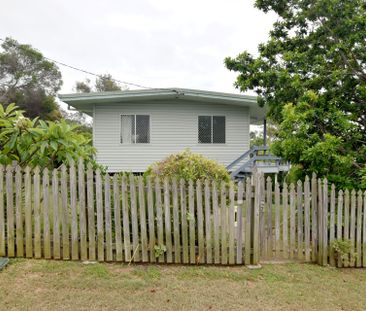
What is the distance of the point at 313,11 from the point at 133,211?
704 cm

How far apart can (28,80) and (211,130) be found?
31359 mm

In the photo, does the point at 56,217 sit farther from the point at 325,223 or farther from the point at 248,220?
the point at 325,223

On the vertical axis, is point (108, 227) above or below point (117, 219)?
below

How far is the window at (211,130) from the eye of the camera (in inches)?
490

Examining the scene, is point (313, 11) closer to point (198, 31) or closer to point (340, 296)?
point (340, 296)

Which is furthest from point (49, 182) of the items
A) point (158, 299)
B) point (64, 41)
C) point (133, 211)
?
point (64, 41)

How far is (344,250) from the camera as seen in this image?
14.8ft

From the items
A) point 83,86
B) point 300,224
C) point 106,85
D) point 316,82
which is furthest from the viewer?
point 83,86

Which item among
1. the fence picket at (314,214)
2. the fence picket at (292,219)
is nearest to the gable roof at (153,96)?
the fence picket at (314,214)

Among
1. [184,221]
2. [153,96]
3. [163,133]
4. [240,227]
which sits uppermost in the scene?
[153,96]

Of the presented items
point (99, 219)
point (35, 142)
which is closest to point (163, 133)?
point (35, 142)

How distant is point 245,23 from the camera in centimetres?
1305

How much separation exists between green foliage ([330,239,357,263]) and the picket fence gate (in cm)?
4

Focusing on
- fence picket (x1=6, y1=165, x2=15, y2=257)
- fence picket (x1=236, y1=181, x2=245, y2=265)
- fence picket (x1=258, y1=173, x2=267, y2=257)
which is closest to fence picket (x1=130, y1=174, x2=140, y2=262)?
fence picket (x1=236, y1=181, x2=245, y2=265)
